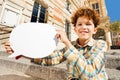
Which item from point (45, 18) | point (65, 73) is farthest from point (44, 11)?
point (65, 73)

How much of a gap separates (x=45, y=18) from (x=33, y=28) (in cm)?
608

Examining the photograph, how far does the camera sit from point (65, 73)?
5.19 ft

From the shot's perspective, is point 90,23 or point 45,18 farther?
point 45,18

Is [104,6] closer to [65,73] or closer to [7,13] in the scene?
[7,13]

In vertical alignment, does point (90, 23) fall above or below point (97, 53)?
above

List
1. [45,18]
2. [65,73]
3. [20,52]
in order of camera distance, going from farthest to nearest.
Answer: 1. [45,18]
2. [65,73]
3. [20,52]

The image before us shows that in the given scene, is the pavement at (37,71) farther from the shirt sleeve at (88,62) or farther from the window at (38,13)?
the window at (38,13)

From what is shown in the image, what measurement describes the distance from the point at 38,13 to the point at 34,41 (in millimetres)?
5912

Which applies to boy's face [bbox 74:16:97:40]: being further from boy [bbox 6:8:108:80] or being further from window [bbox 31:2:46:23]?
window [bbox 31:2:46:23]

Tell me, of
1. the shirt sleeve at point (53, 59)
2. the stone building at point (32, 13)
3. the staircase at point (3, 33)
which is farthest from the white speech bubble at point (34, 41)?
the staircase at point (3, 33)

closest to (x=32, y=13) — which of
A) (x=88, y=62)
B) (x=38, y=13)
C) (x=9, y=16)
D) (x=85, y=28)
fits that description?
(x=38, y=13)

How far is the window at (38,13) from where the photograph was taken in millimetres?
6259

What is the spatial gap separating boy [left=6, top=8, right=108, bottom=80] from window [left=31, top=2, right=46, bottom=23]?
17.6ft

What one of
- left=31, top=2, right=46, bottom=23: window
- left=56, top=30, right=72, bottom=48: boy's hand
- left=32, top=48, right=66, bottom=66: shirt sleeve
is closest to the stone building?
left=31, top=2, right=46, bottom=23: window
